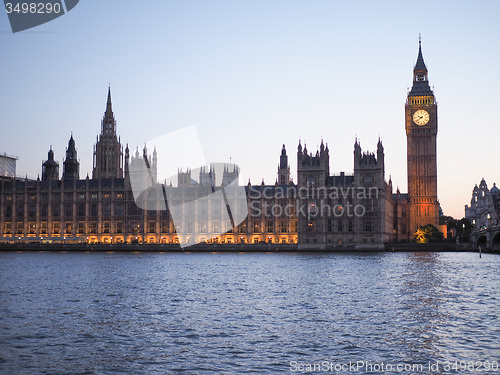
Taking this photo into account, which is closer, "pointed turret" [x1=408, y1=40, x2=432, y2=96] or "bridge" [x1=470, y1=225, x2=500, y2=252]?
"bridge" [x1=470, y1=225, x2=500, y2=252]

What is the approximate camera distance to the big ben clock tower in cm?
17738

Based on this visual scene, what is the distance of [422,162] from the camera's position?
589 feet

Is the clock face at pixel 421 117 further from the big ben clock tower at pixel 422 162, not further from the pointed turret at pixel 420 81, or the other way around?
the pointed turret at pixel 420 81

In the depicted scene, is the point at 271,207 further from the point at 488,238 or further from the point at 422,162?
the point at 488,238

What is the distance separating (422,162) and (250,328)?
156681 millimetres

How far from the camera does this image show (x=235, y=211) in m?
169

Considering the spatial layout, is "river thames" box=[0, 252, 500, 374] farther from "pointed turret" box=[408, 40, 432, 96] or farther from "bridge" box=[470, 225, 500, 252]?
"pointed turret" box=[408, 40, 432, 96]

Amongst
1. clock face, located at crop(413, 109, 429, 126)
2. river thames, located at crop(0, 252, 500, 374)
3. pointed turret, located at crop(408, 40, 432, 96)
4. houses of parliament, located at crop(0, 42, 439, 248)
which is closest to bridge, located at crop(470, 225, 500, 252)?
houses of parliament, located at crop(0, 42, 439, 248)

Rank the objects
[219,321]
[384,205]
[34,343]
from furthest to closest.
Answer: [384,205] → [219,321] → [34,343]

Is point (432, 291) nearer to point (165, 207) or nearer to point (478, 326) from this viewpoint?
point (478, 326)

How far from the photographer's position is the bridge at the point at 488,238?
399 ft

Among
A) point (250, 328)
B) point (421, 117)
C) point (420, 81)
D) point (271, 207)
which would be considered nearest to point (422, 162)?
point (421, 117)

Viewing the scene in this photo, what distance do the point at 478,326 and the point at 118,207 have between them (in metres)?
151

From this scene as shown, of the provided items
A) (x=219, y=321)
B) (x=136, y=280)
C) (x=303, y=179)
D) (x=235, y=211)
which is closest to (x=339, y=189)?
(x=303, y=179)
